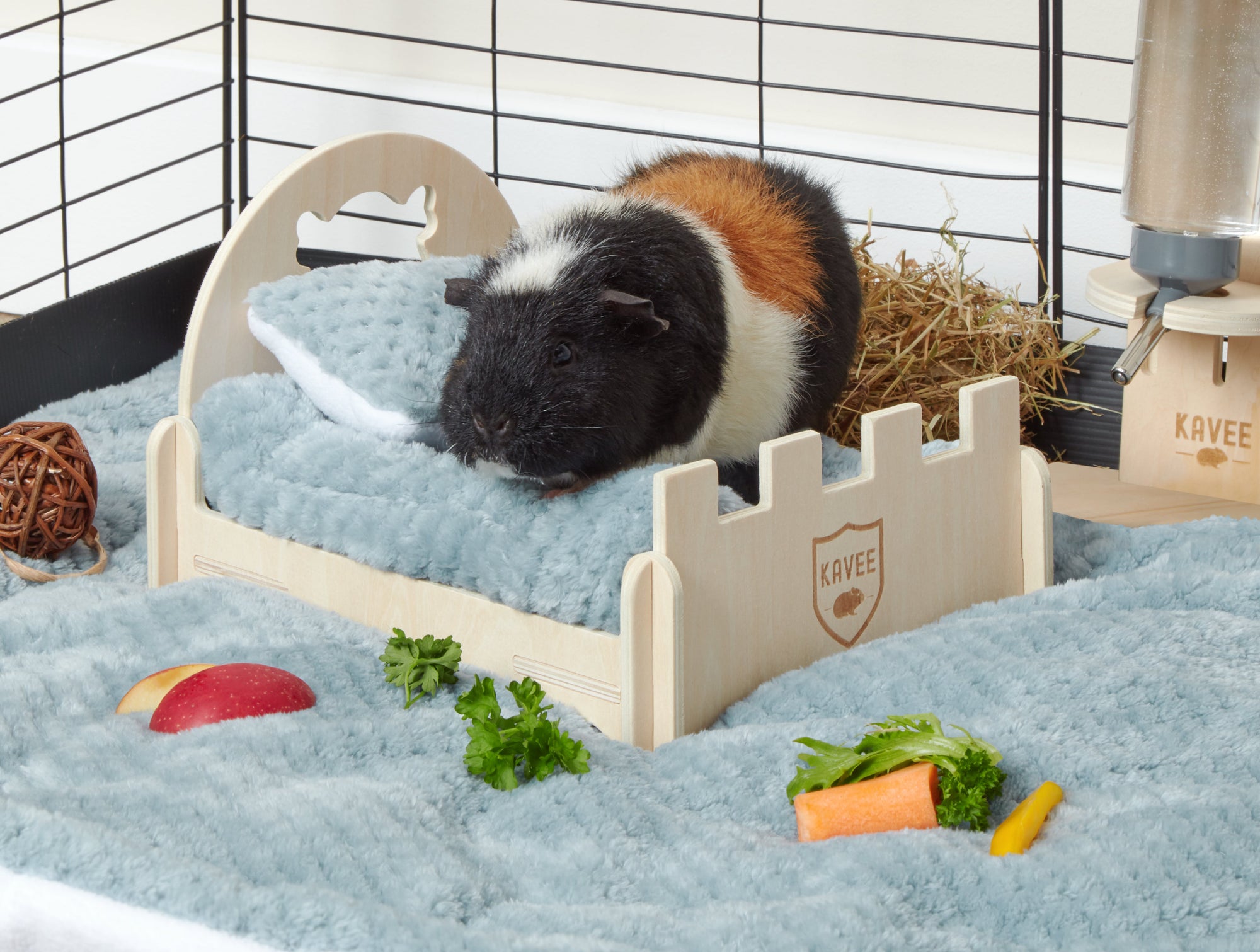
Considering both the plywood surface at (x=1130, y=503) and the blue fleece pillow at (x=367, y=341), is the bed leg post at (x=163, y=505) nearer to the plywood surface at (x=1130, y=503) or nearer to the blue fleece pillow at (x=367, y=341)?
the blue fleece pillow at (x=367, y=341)

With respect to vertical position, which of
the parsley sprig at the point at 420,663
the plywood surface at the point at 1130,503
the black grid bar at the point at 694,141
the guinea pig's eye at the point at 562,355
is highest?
the black grid bar at the point at 694,141

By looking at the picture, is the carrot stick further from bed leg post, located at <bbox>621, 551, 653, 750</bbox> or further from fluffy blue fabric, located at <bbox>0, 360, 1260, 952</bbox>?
bed leg post, located at <bbox>621, 551, 653, 750</bbox>

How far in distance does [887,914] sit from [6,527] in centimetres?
135

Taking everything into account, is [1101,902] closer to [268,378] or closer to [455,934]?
[455,934]

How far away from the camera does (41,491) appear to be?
190 centimetres

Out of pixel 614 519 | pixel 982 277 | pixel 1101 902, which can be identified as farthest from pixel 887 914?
pixel 982 277

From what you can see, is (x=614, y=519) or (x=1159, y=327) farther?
(x=1159, y=327)

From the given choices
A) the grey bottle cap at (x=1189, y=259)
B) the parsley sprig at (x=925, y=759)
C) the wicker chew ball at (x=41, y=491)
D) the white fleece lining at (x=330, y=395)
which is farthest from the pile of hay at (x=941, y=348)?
the wicker chew ball at (x=41, y=491)

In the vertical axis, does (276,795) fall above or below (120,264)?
below

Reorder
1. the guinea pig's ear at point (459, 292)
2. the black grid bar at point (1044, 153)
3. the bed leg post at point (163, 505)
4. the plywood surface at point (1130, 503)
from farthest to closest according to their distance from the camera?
the black grid bar at point (1044, 153), the plywood surface at point (1130, 503), the bed leg post at point (163, 505), the guinea pig's ear at point (459, 292)

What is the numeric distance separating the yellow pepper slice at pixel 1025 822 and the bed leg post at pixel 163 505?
1156 millimetres

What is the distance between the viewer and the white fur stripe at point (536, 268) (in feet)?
5.06

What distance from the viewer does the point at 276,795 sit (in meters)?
1.26

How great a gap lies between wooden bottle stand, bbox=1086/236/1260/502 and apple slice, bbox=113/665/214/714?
4.27 feet
